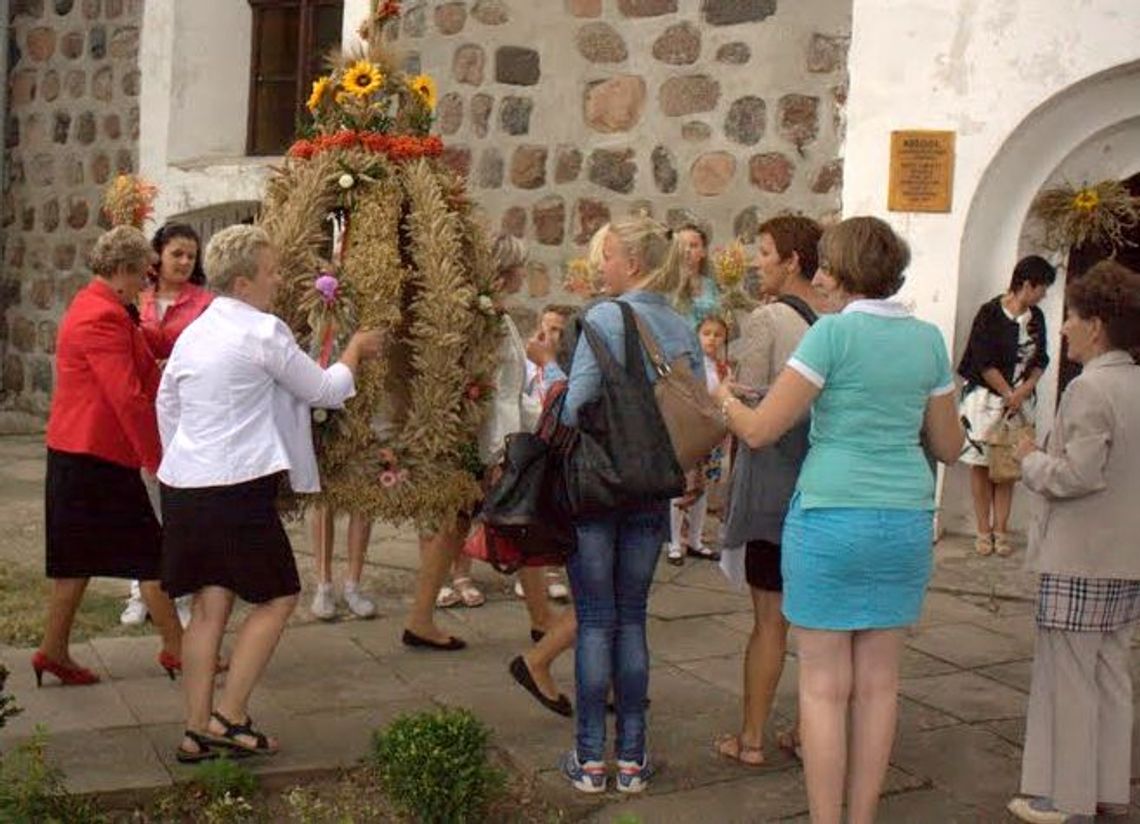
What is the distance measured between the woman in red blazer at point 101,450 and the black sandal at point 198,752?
0.89m

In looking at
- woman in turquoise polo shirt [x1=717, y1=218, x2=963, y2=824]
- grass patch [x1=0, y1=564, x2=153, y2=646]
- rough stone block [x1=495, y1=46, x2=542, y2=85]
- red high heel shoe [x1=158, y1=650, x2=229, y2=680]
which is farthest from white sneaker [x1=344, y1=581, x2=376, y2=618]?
rough stone block [x1=495, y1=46, x2=542, y2=85]

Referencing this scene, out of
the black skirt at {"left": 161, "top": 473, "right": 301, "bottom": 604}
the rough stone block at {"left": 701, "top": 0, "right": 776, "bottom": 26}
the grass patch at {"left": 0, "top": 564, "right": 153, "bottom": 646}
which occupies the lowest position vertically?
the grass patch at {"left": 0, "top": 564, "right": 153, "bottom": 646}

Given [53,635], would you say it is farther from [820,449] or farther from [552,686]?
[820,449]

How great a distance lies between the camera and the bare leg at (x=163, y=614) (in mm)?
5316

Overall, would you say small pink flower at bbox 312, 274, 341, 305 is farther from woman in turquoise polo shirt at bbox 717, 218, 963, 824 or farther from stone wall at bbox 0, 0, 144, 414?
stone wall at bbox 0, 0, 144, 414

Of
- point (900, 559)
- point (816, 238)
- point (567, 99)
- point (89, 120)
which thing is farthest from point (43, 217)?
point (900, 559)

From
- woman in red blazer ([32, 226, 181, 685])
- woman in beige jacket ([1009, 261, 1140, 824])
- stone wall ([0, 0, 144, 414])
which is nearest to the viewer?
woman in beige jacket ([1009, 261, 1140, 824])

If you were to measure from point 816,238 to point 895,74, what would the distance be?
3.73 meters

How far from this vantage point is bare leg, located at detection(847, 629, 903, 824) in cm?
398

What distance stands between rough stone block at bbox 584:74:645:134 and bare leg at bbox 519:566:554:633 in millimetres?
3840

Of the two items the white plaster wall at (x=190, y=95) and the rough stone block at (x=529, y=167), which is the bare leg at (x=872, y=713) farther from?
the white plaster wall at (x=190, y=95)

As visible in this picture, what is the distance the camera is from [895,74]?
26.2ft

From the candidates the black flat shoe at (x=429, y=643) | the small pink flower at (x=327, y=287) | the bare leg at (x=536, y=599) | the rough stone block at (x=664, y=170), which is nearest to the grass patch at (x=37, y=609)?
the black flat shoe at (x=429, y=643)

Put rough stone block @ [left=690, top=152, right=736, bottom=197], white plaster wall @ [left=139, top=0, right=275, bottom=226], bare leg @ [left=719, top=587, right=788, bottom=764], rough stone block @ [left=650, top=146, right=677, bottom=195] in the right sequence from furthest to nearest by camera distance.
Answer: white plaster wall @ [left=139, top=0, right=275, bottom=226]
rough stone block @ [left=650, top=146, right=677, bottom=195]
rough stone block @ [left=690, top=152, right=736, bottom=197]
bare leg @ [left=719, top=587, right=788, bottom=764]
